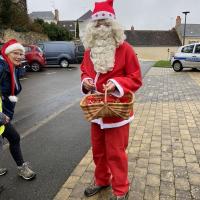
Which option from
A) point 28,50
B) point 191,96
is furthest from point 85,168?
point 28,50

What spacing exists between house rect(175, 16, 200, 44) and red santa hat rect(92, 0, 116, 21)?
71.7 metres

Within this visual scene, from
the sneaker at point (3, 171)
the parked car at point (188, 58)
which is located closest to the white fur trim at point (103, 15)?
the sneaker at point (3, 171)

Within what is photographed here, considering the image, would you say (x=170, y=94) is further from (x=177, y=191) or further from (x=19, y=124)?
(x=177, y=191)

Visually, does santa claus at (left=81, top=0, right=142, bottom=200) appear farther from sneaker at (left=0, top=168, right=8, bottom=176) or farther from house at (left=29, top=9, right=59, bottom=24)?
house at (left=29, top=9, right=59, bottom=24)

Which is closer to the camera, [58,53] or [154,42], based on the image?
[58,53]

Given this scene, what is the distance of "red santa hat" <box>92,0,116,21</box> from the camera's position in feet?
11.1

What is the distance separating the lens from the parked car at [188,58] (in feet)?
66.1

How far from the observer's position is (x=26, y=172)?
4418mm

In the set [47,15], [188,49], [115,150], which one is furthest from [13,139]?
[47,15]

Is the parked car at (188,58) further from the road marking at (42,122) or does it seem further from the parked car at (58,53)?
the road marking at (42,122)

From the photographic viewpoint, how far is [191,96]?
10430 mm

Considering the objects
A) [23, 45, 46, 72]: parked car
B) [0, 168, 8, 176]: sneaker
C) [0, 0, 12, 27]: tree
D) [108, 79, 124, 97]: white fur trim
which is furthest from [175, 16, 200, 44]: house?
[108, 79, 124, 97]: white fur trim

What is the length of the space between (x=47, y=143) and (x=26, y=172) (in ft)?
5.01

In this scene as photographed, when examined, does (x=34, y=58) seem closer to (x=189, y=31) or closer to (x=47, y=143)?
(x=47, y=143)
